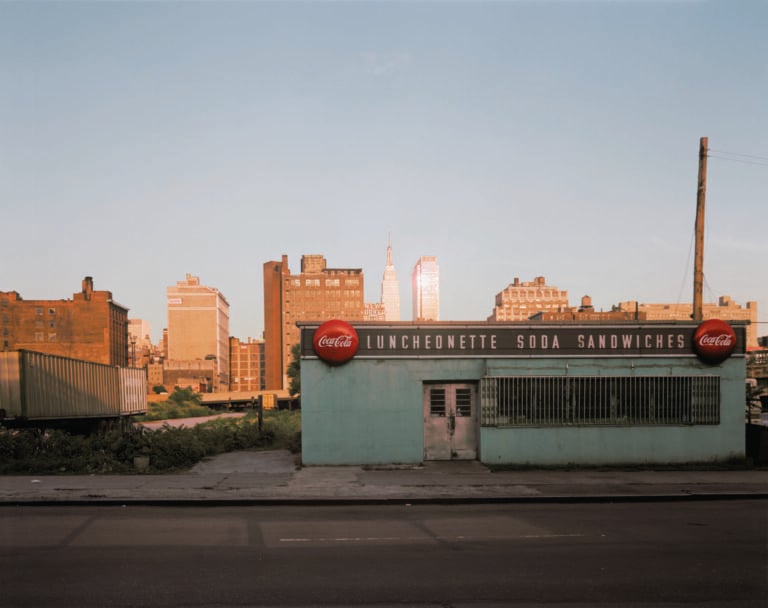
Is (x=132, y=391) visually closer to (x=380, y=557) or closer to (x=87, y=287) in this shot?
(x=380, y=557)

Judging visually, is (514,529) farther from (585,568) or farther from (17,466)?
(17,466)

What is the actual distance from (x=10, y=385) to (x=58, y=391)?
3.64 meters

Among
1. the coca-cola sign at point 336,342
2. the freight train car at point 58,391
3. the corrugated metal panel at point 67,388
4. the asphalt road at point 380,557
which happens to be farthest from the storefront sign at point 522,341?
the corrugated metal panel at point 67,388

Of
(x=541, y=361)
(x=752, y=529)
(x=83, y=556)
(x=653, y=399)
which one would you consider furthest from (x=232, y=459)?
(x=752, y=529)

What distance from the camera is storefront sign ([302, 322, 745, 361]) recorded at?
771 inches

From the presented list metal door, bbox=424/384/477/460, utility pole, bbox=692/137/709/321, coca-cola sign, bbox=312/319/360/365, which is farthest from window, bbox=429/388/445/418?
utility pole, bbox=692/137/709/321

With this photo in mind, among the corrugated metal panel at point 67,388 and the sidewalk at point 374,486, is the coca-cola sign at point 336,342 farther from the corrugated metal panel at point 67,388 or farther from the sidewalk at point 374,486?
the corrugated metal panel at point 67,388

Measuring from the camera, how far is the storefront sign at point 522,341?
64.3 ft

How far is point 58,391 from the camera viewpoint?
87.1 ft

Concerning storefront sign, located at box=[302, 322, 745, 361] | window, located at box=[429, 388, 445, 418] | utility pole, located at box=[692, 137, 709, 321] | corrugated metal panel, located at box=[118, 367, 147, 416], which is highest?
utility pole, located at box=[692, 137, 709, 321]

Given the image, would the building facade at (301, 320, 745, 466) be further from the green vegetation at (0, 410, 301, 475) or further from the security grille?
the green vegetation at (0, 410, 301, 475)

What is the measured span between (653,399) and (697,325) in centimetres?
268

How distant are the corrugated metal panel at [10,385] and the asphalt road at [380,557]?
10987mm

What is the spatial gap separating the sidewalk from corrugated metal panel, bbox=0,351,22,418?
7084 millimetres
